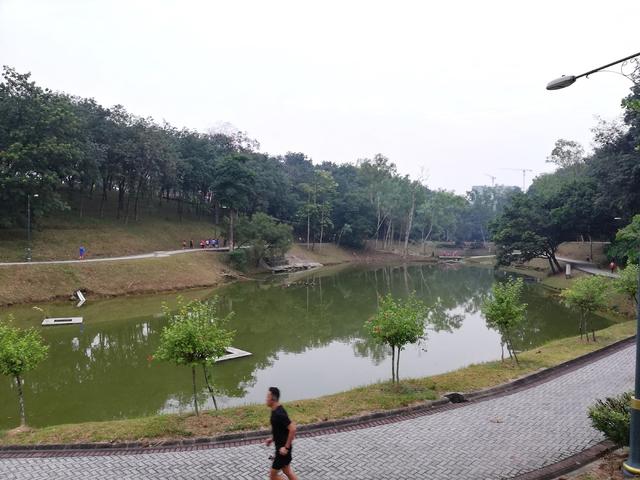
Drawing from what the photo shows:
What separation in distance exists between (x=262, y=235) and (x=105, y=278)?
55.2ft

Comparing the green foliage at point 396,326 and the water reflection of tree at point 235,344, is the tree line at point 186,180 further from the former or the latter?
the green foliage at point 396,326

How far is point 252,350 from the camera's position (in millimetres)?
19484

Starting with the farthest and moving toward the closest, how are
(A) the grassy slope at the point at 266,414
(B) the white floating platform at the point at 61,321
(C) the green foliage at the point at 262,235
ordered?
1. (C) the green foliage at the point at 262,235
2. (B) the white floating platform at the point at 61,321
3. (A) the grassy slope at the point at 266,414

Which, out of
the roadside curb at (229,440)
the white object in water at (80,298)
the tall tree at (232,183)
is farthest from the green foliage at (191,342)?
the tall tree at (232,183)

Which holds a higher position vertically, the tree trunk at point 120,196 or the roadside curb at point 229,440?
the tree trunk at point 120,196

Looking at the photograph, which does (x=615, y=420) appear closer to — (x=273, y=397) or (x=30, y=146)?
(x=273, y=397)

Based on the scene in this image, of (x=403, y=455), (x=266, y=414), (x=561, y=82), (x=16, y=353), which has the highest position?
(x=561, y=82)

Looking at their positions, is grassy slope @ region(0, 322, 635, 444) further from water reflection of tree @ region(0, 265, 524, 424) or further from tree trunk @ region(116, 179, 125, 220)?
tree trunk @ region(116, 179, 125, 220)

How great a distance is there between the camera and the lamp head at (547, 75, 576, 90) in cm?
609

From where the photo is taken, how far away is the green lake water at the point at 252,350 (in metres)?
14.0

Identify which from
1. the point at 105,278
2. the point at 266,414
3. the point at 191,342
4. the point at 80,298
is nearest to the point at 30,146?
the point at 105,278

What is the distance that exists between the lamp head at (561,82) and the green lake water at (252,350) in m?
10.7

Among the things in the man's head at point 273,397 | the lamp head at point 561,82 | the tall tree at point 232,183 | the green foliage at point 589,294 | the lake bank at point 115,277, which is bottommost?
the lake bank at point 115,277

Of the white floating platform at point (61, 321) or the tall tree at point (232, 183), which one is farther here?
the tall tree at point (232, 183)
